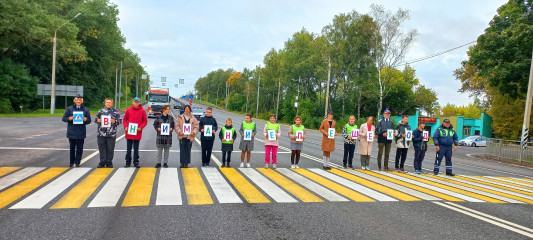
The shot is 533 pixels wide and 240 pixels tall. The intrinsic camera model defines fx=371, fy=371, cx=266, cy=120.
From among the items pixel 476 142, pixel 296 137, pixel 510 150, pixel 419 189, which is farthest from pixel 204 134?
pixel 476 142

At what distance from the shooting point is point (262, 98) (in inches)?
3044

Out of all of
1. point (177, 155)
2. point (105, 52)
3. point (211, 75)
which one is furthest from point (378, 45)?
point (211, 75)

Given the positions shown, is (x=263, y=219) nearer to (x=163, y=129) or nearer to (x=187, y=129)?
(x=187, y=129)

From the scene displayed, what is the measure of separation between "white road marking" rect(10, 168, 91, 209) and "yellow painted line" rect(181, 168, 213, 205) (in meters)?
2.31

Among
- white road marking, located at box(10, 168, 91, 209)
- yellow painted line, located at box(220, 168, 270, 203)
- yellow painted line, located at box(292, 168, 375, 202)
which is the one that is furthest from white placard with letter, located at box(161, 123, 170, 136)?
yellow painted line, located at box(292, 168, 375, 202)

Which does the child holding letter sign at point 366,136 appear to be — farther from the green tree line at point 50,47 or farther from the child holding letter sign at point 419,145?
the green tree line at point 50,47

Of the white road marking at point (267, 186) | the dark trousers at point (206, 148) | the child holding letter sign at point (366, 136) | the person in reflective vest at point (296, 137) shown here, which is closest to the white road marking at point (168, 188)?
the dark trousers at point (206, 148)

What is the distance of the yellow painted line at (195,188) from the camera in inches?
257

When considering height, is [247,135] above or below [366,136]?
below

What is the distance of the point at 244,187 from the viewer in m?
7.90

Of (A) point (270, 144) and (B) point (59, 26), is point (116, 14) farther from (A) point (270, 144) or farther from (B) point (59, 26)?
(A) point (270, 144)

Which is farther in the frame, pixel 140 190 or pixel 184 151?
pixel 184 151

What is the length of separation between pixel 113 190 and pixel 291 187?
11.9 feet

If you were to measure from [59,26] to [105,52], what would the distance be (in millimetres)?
22694
